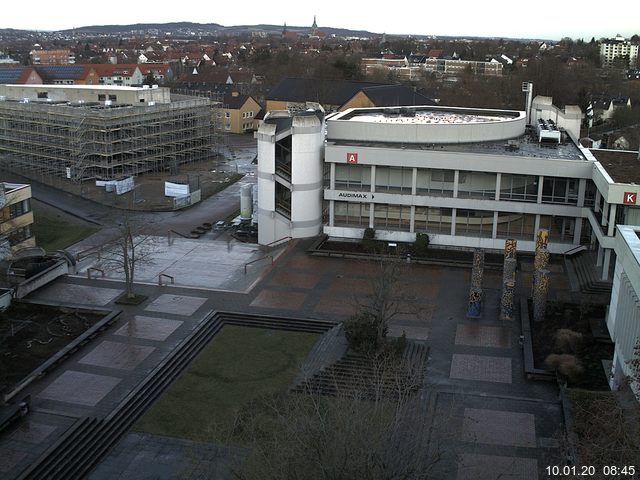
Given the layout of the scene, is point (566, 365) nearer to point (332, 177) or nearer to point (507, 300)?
point (507, 300)

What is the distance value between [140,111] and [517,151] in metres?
32.5

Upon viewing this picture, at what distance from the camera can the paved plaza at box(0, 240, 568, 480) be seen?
→ 20.2 metres

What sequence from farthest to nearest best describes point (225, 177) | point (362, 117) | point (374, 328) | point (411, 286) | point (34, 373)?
point (225, 177)
point (362, 117)
point (411, 286)
point (374, 328)
point (34, 373)

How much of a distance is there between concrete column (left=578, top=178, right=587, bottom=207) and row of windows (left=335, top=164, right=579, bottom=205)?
35 cm

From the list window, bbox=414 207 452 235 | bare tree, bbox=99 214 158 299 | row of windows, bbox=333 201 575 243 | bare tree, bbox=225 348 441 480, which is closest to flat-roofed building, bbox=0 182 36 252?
bare tree, bbox=99 214 158 299

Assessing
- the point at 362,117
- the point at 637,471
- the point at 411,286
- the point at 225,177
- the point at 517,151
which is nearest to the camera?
the point at 637,471

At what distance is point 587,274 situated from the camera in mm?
32812

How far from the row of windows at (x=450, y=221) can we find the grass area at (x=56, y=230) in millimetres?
15045

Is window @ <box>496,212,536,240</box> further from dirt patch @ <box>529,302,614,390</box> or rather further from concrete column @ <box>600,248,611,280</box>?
dirt patch @ <box>529,302,614,390</box>

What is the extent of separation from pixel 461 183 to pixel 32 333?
22.0 meters

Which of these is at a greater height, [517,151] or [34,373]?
[517,151]

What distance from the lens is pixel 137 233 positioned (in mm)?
41188

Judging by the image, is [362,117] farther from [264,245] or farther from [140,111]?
[140,111]

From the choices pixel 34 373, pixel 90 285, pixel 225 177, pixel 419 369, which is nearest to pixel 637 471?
pixel 419 369
